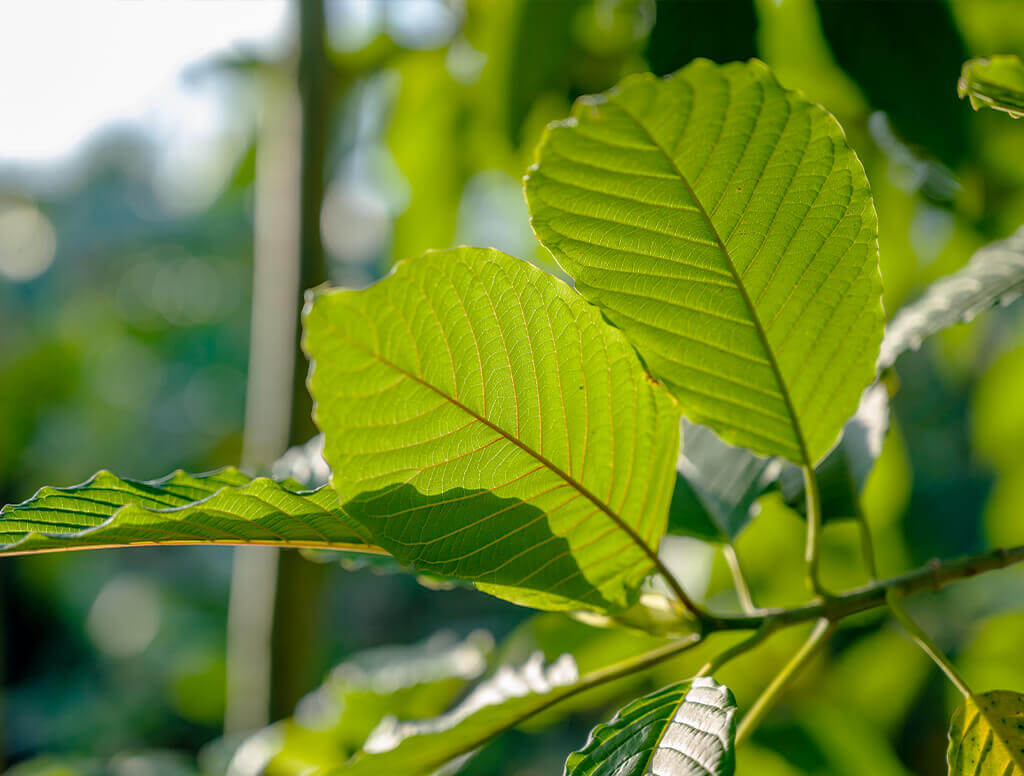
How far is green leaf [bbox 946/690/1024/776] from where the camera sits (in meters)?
0.35

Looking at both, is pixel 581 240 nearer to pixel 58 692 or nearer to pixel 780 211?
pixel 780 211

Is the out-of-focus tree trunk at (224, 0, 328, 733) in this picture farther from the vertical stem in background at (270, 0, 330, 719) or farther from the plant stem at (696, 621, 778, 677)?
the plant stem at (696, 621, 778, 677)

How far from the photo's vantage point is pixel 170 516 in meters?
0.31

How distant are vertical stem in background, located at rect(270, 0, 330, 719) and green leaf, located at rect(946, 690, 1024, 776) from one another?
22.5 inches

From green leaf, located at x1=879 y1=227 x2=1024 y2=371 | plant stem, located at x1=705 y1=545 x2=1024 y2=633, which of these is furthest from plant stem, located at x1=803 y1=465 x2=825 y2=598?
green leaf, located at x1=879 y1=227 x2=1024 y2=371

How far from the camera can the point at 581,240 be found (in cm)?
32

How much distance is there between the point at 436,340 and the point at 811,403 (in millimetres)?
181

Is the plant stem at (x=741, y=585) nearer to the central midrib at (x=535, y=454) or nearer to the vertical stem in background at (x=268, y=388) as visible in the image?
the central midrib at (x=535, y=454)

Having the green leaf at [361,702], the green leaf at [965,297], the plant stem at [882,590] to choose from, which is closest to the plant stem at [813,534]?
the plant stem at [882,590]

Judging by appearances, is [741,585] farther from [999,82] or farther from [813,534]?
[999,82]

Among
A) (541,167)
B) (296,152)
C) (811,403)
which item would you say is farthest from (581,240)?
(296,152)

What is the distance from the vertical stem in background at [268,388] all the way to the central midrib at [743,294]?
1.73ft

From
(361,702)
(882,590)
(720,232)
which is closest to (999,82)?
(720,232)

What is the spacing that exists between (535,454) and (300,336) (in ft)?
1.64
